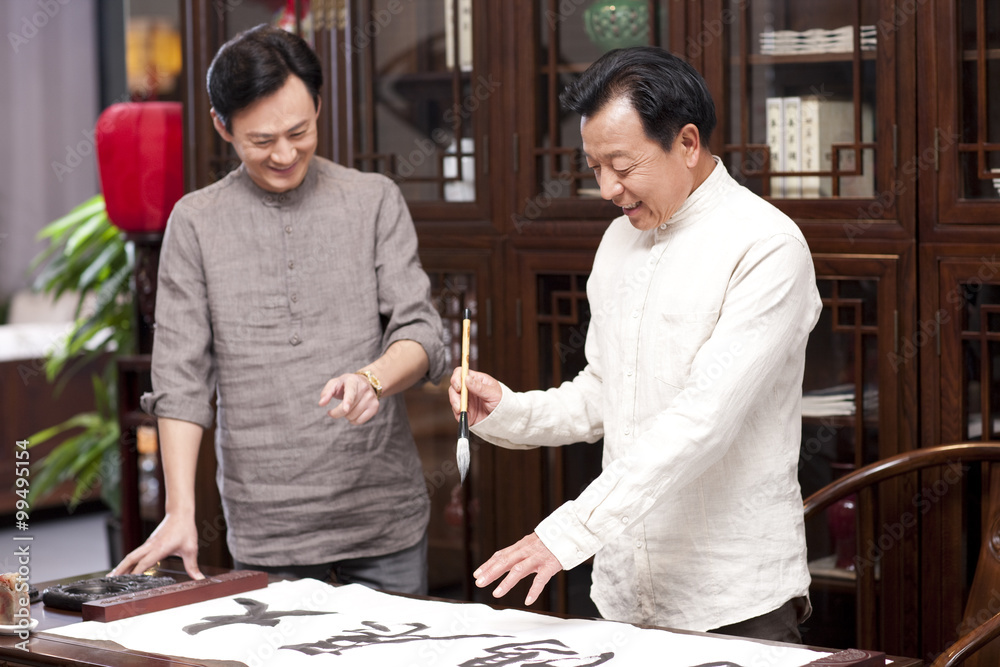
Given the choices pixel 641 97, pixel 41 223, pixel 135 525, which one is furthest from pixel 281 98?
pixel 41 223

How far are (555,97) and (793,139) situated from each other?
0.57 metres

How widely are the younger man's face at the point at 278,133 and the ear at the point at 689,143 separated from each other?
77 cm

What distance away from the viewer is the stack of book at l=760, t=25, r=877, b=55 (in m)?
2.50

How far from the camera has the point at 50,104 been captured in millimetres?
6336

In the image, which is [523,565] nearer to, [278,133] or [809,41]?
[278,133]

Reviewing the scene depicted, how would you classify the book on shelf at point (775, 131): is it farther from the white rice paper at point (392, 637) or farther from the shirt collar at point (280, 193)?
the white rice paper at point (392, 637)

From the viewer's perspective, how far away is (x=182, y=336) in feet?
7.28

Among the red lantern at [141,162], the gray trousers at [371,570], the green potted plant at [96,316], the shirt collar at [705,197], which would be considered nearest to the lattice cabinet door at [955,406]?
the shirt collar at [705,197]

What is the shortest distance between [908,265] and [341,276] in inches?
45.9

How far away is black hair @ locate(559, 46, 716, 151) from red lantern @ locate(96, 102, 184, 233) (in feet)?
6.28

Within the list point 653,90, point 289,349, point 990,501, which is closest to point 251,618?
point 289,349

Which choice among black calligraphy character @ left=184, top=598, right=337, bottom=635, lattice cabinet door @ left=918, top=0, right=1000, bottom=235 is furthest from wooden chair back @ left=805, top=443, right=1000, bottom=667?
black calligraphy character @ left=184, top=598, right=337, bottom=635

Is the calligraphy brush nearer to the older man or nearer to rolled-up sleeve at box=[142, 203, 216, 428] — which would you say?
the older man

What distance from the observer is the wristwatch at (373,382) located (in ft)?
6.64
